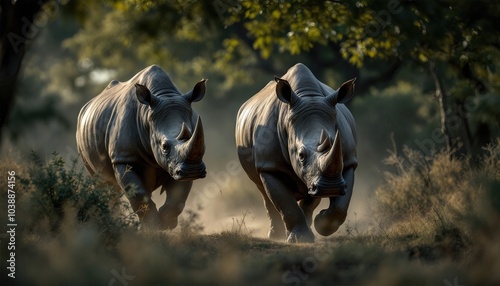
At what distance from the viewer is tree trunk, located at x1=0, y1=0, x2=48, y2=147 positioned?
315 inches

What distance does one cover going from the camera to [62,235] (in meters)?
7.96

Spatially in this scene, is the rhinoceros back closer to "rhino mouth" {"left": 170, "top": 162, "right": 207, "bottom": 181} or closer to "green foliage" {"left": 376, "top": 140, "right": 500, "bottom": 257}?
"rhino mouth" {"left": 170, "top": 162, "right": 207, "bottom": 181}

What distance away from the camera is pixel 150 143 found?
10758 millimetres

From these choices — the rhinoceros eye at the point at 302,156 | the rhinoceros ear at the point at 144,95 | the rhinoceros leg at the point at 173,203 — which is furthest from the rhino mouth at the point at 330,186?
the rhinoceros ear at the point at 144,95

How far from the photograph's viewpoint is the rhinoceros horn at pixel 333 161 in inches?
345

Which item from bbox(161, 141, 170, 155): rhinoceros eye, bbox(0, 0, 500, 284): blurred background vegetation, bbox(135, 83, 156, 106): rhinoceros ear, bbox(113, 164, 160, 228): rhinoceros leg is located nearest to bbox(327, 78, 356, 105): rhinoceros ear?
bbox(0, 0, 500, 284): blurred background vegetation

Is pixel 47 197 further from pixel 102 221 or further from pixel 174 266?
pixel 174 266

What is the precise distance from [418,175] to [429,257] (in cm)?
481

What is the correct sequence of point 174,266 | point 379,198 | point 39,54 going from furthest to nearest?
point 39,54 < point 379,198 < point 174,266

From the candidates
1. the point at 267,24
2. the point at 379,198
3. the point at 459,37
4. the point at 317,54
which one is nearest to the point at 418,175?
the point at 379,198

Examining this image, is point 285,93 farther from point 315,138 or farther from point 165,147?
point 165,147

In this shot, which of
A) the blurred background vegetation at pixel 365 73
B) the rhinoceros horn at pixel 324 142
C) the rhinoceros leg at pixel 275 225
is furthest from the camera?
the rhinoceros leg at pixel 275 225

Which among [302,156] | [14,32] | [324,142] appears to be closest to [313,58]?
[302,156]

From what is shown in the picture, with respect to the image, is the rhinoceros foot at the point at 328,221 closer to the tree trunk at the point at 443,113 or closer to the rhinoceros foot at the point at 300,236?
the rhinoceros foot at the point at 300,236
